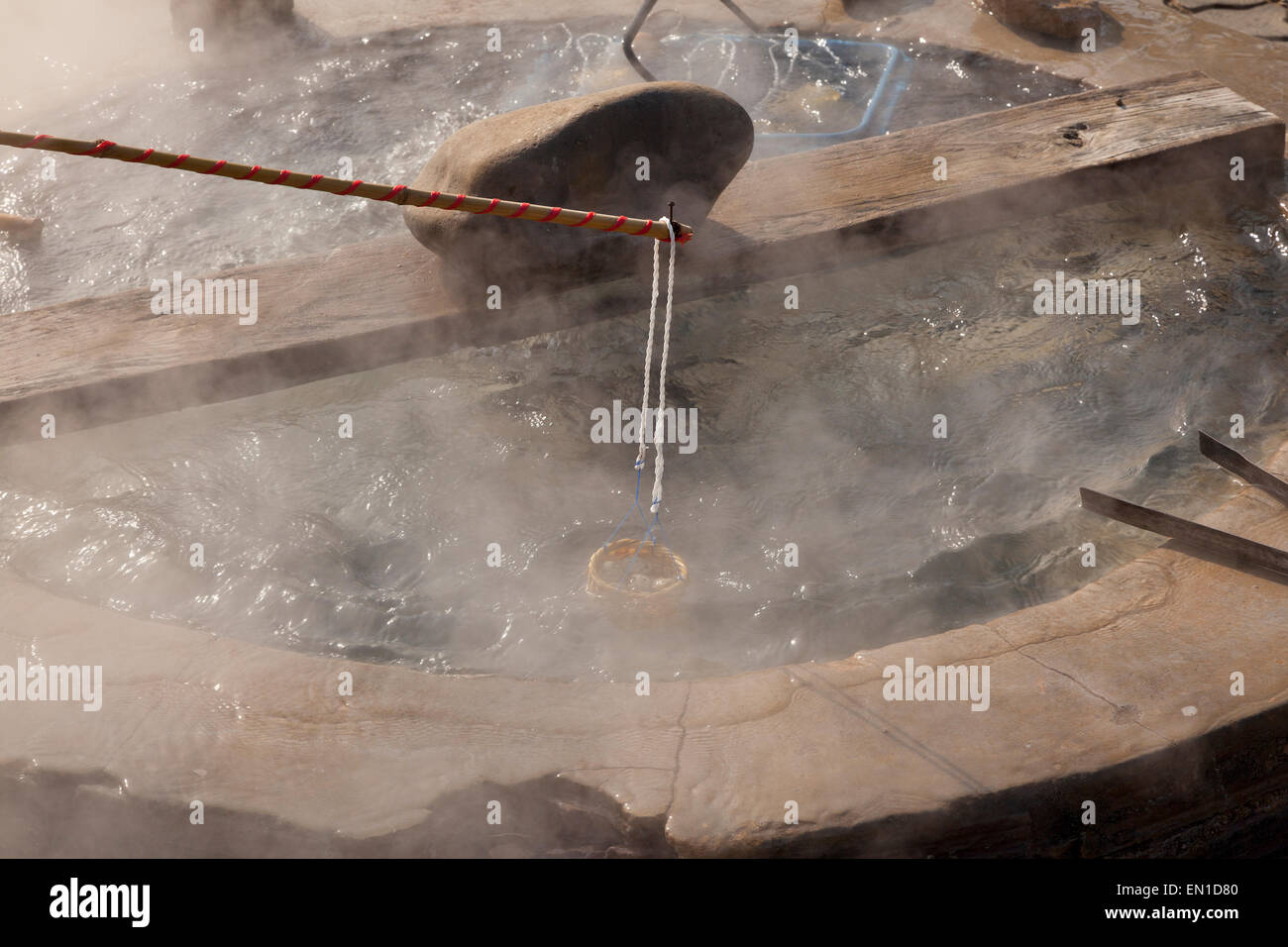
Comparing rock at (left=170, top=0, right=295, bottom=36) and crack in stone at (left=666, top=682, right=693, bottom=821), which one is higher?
rock at (left=170, top=0, right=295, bottom=36)

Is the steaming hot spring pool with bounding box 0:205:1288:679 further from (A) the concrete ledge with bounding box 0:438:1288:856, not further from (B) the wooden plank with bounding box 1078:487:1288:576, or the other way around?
(A) the concrete ledge with bounding box 0:438:1288:856

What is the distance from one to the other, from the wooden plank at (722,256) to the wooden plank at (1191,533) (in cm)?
176

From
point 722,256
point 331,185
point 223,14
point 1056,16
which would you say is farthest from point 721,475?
point 223,14

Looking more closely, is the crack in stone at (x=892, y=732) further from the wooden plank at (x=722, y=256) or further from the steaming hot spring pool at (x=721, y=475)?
the wooden plank at (x=722, y=256)

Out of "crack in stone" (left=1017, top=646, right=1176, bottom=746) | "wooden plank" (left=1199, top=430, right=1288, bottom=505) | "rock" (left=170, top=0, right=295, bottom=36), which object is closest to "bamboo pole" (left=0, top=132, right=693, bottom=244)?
"crack in stone" (left=1017, top=646, right=1176, bottom=746)

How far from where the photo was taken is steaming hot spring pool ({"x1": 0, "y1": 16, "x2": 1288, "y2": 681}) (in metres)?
3.20

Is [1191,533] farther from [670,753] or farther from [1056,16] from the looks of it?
[1056,16]

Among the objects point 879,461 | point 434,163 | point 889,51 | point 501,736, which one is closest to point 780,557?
point 879,461

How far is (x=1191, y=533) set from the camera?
121 inches

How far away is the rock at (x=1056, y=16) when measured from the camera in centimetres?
651

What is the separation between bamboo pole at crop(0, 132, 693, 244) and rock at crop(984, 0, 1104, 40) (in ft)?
15.2

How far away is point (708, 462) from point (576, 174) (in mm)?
1205
